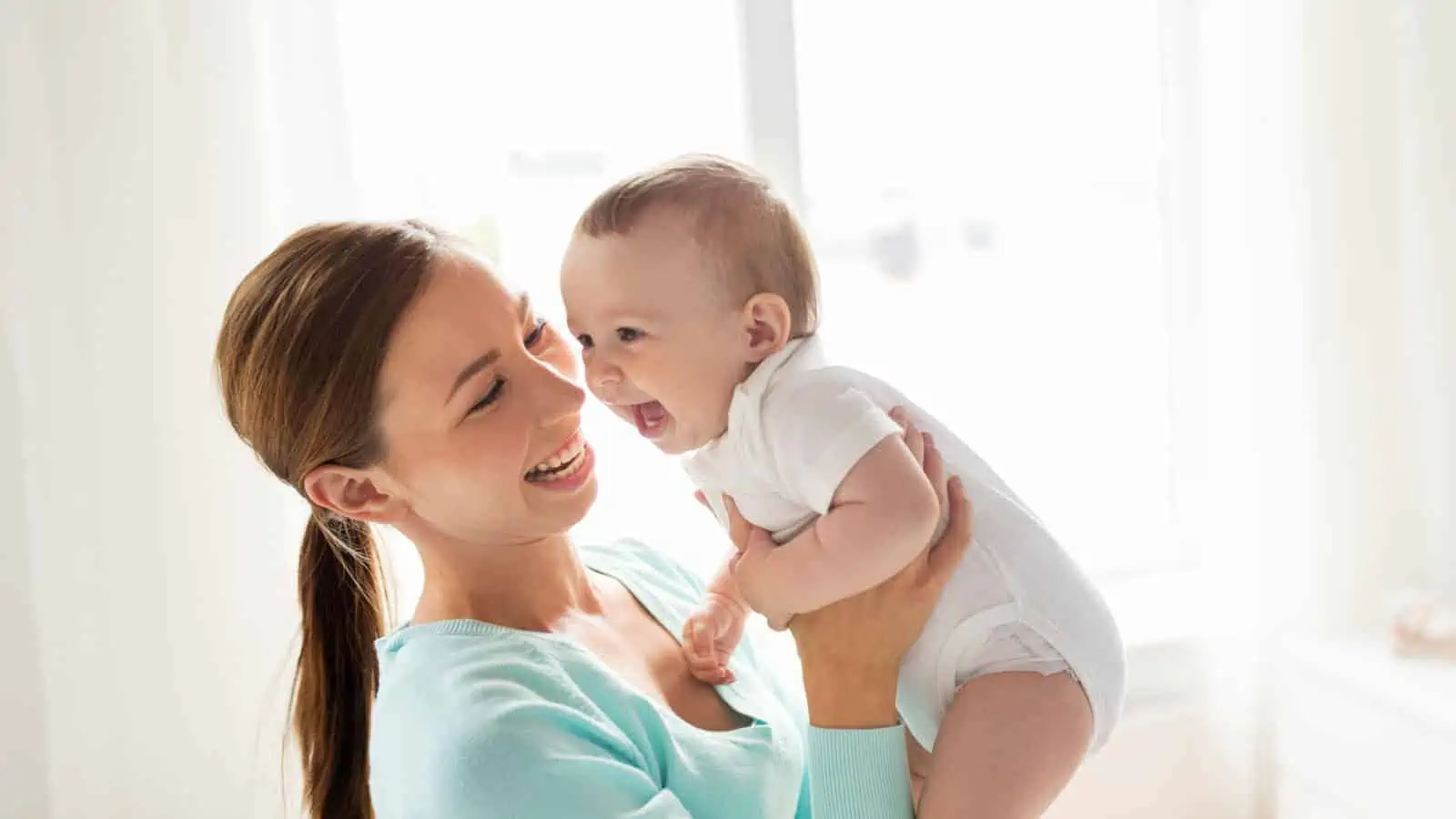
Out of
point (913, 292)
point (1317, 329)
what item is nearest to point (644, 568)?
point (913, 292)

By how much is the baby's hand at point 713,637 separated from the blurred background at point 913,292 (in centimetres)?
84

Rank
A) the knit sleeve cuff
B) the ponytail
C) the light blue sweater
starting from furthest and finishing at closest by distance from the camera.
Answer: the ponytail, the knit sleeve cuff, the light blue sweater

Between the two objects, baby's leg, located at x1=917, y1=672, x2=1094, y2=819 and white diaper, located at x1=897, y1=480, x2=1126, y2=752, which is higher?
white diaper, located at x1=897, y1=480, x2=1126, y2=752

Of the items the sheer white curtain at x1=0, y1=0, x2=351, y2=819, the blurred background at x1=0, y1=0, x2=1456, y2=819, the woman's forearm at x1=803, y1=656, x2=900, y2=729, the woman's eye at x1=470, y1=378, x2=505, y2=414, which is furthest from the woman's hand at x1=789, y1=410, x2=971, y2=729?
the blurred background at x1=0, y1=0, x2=1456, y2=819

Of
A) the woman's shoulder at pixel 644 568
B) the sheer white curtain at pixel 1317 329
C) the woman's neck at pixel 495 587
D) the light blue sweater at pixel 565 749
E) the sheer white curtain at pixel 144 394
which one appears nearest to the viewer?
the light blue sweater at pixel 565 749

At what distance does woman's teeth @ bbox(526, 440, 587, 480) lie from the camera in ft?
3.95

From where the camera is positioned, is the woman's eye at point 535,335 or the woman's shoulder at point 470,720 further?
the woman's eye at point 535,335

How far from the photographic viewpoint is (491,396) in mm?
1177

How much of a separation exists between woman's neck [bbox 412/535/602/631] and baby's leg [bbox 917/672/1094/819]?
399 millimetres

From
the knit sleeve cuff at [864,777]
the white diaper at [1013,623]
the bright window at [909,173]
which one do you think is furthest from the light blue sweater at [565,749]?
the bright window at [909,173]

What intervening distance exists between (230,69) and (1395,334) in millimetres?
2157

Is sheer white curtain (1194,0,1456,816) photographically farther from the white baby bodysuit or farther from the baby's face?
the baby's face

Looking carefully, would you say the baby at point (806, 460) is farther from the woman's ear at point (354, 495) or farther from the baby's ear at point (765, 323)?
the woman's ear at point (354, 495)

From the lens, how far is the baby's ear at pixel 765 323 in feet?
3.87
